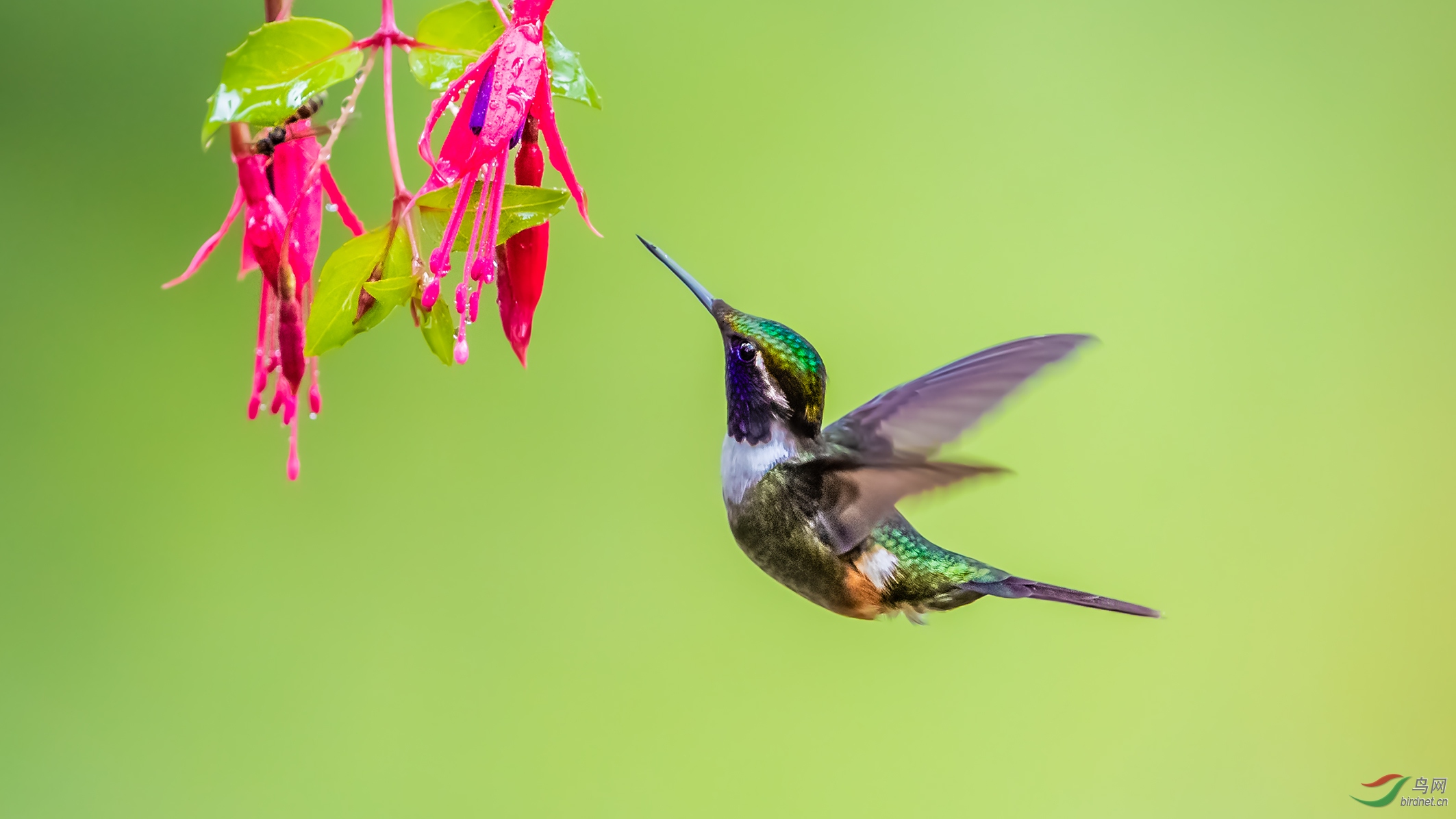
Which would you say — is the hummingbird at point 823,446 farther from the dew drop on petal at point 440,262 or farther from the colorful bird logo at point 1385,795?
the colorful bird logo at point 1385,795

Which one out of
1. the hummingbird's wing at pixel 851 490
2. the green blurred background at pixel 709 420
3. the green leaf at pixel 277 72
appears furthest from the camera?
the green blurred background at pixel 709 420

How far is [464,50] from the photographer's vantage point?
1.67 ft

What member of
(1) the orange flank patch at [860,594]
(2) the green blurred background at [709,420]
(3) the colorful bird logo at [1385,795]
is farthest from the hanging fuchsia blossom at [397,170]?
(3) the colorful bird logo at [1385,795]

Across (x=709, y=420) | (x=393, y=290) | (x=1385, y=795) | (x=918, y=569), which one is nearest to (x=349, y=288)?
(x=393, y=290)

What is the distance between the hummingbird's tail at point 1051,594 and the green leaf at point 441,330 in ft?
1.49

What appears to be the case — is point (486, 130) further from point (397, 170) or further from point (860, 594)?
point (860, 594)

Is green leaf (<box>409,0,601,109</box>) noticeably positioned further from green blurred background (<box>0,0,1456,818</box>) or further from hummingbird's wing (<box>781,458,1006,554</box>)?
green blurred background (<box>0,0,1456,818</box>)

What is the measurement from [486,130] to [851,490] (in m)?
0.34

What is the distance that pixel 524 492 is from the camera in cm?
150

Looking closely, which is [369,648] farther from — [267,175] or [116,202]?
[267,175]

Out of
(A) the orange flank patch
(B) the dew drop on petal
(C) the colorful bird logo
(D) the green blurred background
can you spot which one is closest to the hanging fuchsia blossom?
(B) the dew drop on petal

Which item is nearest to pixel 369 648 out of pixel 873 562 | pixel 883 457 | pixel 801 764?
pixel 801 764

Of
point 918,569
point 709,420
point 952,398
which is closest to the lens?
point 952,398

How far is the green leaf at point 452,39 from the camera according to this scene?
50 cm
